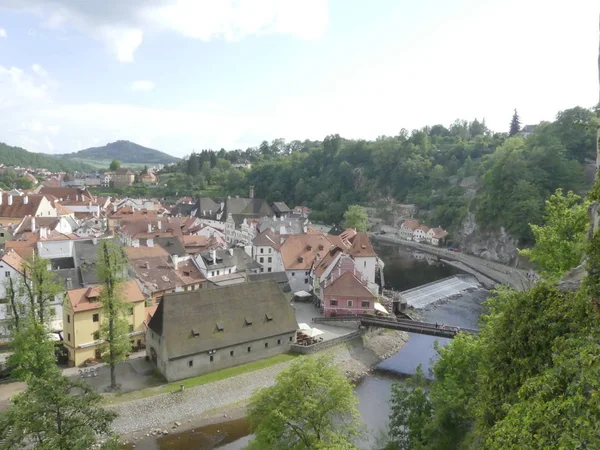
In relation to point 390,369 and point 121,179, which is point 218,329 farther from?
point 121,179

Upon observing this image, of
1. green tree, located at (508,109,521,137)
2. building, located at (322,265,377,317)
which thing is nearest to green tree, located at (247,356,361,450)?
building, located at (322,265,377,317)

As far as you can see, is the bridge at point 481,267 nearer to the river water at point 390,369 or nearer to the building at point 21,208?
the river water at point 390,369

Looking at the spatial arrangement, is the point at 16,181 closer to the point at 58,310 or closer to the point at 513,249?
the point at 58,310

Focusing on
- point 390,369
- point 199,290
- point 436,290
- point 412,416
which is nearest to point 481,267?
point 436,290

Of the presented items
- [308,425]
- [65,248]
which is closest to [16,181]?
[65,248]

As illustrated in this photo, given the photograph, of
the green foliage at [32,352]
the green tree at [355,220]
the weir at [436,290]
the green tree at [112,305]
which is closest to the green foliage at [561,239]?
the weir at [436,290]
